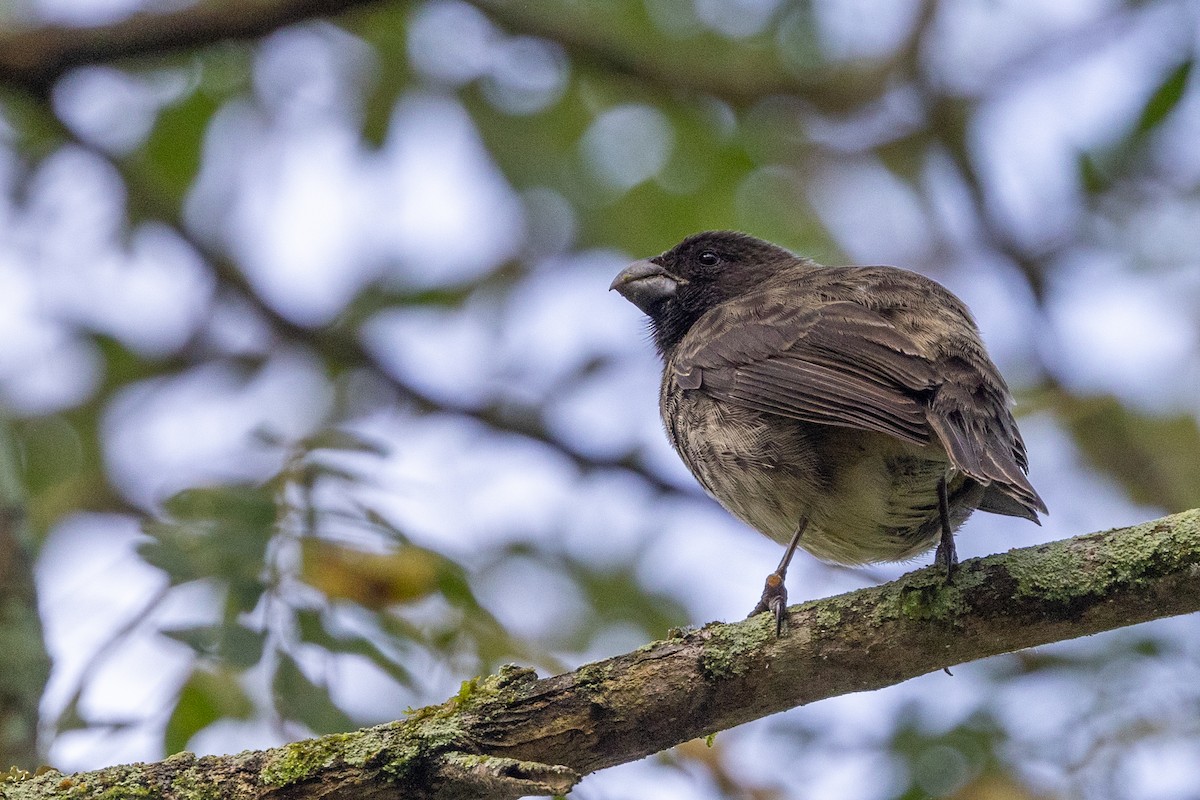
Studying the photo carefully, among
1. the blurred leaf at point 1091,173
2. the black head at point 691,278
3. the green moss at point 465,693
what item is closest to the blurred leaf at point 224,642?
the green moss at point 465,693

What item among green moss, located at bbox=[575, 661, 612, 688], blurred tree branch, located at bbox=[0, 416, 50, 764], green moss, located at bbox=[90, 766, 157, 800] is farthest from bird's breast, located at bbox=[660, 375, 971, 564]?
blurred tree branch, located at bbox=[0, 416, 50, 764]

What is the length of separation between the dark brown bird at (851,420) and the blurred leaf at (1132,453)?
1.89 m

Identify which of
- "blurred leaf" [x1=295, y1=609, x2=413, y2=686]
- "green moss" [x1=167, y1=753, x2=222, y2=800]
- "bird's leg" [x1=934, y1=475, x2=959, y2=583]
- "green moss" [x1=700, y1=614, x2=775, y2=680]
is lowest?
"green moss" [x1=167, y1=753, x2=222, y2=800]

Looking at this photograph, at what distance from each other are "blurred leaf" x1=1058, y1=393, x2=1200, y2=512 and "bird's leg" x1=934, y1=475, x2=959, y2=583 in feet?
8.03

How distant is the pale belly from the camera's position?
12.2 feet

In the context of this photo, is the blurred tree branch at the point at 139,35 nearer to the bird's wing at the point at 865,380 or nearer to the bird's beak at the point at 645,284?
the bird's beak at the point at 645,284

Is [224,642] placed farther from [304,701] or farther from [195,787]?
[195,787]

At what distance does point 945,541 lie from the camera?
128 inches

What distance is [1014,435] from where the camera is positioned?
381 cm

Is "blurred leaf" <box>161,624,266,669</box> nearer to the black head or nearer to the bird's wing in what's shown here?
the bird's wing

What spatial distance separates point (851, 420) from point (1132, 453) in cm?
327

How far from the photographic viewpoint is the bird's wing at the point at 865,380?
135 inches

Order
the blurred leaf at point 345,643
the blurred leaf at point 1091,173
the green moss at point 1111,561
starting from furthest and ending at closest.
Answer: the blurred leaf at point 1091,173 < the blurred leaf at point 345,643 < the green moss at point 1111,561

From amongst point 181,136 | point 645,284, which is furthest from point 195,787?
point 181,136
